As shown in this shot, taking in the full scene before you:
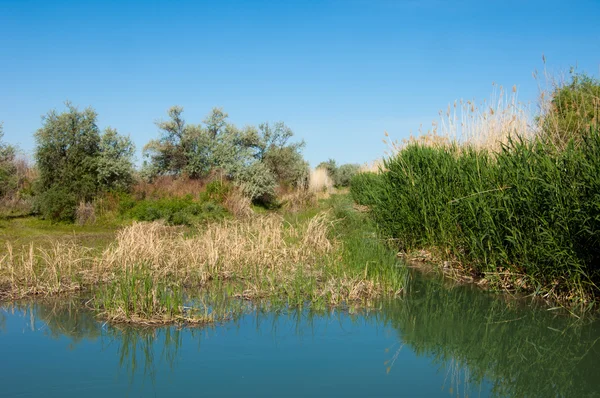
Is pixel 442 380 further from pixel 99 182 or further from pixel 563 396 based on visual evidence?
pixel 99 182

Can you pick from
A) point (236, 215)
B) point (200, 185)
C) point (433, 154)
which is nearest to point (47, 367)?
point (433, 154)

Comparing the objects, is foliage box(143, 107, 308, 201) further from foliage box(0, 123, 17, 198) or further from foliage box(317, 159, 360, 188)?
foliage box(317, 159, 360, 188)

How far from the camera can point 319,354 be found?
16.8ft

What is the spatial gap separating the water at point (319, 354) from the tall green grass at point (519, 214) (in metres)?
0.54

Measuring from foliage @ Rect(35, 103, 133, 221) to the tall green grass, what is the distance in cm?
1176

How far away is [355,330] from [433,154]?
5.13 metres

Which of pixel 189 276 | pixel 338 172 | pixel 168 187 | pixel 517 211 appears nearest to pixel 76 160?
pixel 168 187

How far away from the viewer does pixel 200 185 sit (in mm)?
21312

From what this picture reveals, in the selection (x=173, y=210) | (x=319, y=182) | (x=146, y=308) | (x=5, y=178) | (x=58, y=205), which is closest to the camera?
(x=146, y=308)

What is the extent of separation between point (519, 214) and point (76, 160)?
597 inches

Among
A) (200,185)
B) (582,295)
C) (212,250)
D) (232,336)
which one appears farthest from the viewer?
(200,185)

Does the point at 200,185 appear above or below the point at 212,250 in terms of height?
above

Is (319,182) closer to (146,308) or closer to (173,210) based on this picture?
(173,210)

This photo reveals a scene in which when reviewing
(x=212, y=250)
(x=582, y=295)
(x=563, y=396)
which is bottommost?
(x=563, y=396)
